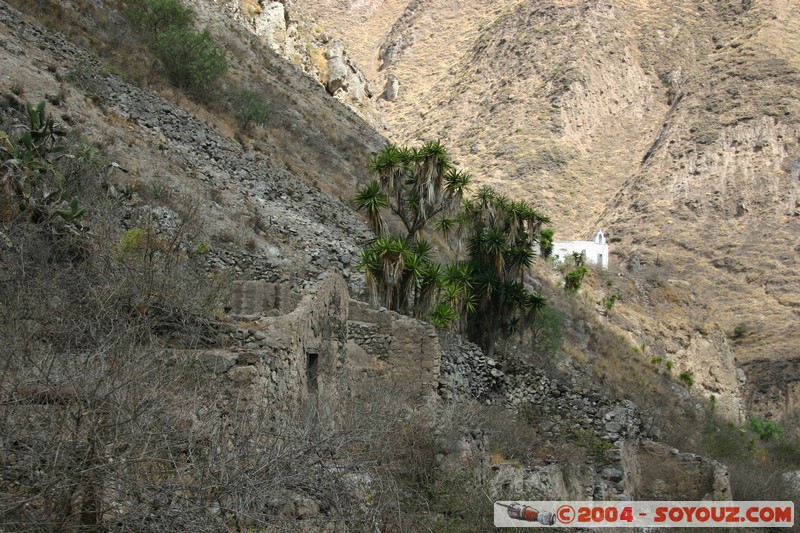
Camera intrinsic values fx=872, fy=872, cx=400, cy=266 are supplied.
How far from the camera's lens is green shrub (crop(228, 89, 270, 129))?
1135 inches

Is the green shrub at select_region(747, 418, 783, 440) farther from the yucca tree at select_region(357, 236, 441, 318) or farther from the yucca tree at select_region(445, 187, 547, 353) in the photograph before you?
the yucca tree at select_region(357, 236, 441, 318)

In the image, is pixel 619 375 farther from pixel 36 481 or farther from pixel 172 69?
pixel 36 481

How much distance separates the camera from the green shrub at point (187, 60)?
28.2 metres

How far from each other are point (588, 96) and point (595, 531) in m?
70.0

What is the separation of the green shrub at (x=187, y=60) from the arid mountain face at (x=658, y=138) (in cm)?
2368

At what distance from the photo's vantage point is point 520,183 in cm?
6712

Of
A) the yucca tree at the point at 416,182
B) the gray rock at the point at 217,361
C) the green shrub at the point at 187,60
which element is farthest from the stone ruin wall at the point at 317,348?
the green shrub at the point at 187,60

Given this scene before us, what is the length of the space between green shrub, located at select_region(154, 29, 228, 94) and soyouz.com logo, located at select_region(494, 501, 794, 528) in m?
20.1

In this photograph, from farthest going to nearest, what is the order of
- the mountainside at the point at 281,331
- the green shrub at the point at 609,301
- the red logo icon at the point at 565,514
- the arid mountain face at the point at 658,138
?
the arid mountain face at the point at 658,138 < the green shrub at the point at 609,301 < the red logo icon at the point at 565,514 < the mountainside at the point at 281,331

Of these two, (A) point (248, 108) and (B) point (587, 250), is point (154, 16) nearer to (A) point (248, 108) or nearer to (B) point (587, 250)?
(A) point (248, 108)

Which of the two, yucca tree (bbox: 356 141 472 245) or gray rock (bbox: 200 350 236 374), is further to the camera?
yucca tree (bbox: 356 141 472 245)

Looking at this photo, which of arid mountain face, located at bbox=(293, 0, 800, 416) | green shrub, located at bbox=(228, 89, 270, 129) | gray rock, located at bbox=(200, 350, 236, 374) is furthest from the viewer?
arid mountain face, located at bbox=(293, 0, 800, 416)

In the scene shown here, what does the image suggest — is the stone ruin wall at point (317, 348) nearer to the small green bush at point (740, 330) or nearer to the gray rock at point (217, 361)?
the gray rock at point (217, 361)

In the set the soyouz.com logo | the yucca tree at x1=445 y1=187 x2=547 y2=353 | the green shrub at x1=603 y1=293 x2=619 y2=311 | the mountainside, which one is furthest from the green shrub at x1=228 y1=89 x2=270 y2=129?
the green shrub at x1=603 y1=293 x2=619 y2=311
